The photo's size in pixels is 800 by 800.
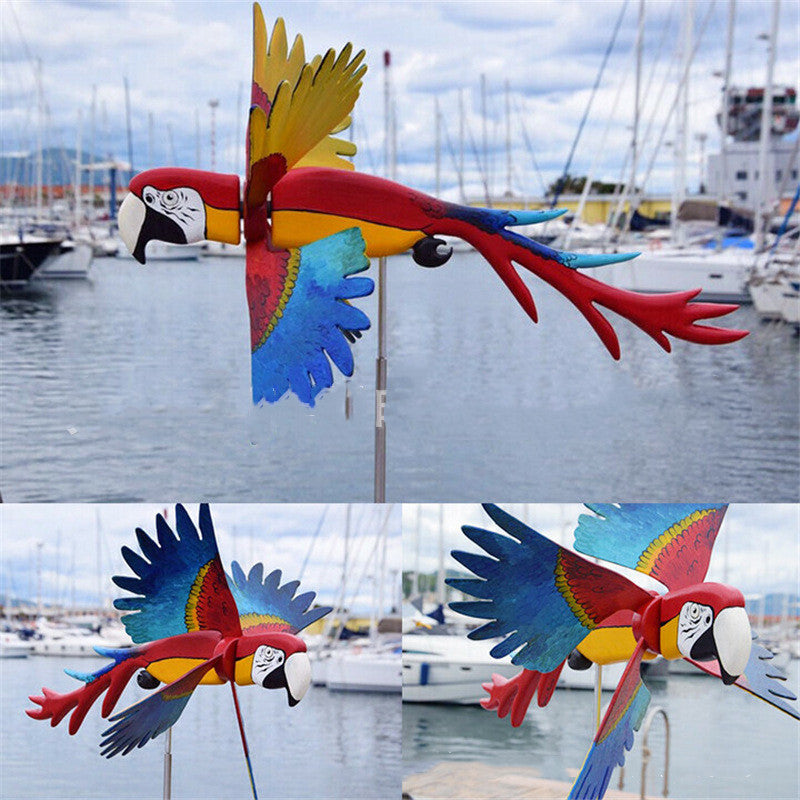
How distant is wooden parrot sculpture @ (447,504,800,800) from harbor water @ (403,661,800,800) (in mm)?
594

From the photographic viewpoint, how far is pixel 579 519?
8.39ft

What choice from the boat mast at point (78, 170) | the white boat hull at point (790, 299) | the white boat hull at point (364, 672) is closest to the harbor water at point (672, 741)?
the white boat hull at point (364, 672)

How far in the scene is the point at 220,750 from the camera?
3096 millimetres

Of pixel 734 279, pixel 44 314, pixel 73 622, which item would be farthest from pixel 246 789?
pixel 44 314

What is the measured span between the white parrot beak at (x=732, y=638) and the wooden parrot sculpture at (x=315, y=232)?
452 mm

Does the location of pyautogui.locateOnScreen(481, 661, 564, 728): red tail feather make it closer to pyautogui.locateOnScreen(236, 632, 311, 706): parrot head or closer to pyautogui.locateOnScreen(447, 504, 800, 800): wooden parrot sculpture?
pyautogui.locateOnScreen(447, 504, 800, 800): wooden parrot sculpture

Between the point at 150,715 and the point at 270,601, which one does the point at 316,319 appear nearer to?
the point at 270,601

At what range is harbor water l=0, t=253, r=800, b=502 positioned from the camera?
8164mm

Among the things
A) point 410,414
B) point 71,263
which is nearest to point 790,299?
point 410,414

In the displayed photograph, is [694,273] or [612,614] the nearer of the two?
[612,614]

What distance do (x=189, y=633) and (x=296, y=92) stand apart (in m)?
0.99

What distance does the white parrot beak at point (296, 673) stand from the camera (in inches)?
93.7

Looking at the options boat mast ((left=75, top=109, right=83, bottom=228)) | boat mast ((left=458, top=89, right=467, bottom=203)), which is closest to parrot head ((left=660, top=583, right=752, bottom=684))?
boat mast ((left=75, top=109, right=83, bottom=228))

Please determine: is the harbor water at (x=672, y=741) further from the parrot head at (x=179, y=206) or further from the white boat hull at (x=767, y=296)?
the white boat hull at (x=767, y=296)
